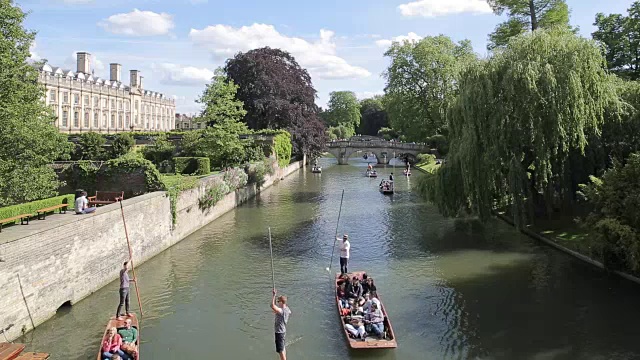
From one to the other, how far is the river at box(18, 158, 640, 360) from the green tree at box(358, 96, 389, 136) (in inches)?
3763

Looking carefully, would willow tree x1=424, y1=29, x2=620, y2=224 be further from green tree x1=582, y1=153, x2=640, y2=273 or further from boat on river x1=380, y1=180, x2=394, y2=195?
boat on river x1=380, y1=180, x2=394, y2=195

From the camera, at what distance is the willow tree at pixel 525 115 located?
20031mm

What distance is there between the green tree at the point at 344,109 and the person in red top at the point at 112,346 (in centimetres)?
10723

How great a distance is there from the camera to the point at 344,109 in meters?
120

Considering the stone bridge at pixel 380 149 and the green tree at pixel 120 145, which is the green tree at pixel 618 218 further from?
the stone bridge at pixel 380 149

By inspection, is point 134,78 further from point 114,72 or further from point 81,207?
point 81,207

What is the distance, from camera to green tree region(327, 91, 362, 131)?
4673 inches

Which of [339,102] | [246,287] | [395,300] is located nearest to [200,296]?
[246,287]

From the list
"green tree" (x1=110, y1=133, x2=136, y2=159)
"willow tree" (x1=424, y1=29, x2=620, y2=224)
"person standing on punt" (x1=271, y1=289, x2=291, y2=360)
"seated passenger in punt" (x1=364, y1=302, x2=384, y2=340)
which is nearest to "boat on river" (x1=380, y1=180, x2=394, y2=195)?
"willow tree" (x1=424, y1=29, x2=620, y2=224)

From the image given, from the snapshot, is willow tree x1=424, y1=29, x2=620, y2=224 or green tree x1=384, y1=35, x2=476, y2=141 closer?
willow tree x1=424, y1=29, x2=620, y2=224

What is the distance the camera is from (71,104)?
67688mm

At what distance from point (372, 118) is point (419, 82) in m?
71.4

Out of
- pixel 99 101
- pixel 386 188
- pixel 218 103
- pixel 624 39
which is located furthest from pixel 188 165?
pixel 99 101

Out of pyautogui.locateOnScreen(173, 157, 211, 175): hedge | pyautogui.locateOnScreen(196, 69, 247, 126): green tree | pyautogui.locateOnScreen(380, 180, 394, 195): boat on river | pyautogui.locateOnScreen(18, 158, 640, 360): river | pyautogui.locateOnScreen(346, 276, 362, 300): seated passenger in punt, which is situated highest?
pyautogui.locateOnScreen(196, 69, 247, 126): green tree
